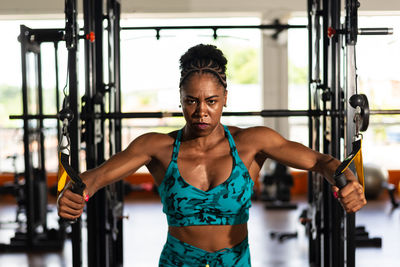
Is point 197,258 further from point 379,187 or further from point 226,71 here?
point 379,187

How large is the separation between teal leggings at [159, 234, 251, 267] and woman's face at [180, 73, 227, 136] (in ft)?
1.28

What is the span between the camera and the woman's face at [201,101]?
1.62m

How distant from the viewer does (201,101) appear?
1617 millimetres

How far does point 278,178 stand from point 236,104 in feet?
7.69

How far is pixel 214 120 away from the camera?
1644mm

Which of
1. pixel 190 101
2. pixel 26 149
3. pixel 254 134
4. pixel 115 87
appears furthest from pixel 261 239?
pixel 190 101

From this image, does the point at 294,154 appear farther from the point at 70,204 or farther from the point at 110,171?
the point at 70,204

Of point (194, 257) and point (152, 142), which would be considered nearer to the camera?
point (194, 257)

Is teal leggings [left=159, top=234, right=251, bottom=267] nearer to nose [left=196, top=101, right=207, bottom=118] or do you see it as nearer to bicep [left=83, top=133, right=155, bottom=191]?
bicep [left=83, top=133, right=155, bottom=191]

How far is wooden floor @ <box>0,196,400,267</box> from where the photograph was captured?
3957mm

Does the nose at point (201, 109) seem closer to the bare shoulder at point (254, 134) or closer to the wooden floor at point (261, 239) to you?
the bare shoulder at point (254, 134)

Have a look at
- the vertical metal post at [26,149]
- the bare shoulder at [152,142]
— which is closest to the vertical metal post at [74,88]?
the bare shoulder at [152,142]

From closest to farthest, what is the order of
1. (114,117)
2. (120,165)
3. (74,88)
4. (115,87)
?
(120,165) → (74,88) → (114,117) → (115,87)

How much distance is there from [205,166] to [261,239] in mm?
3045
